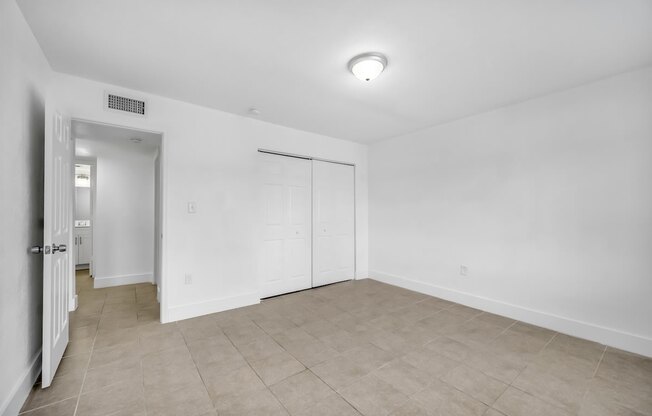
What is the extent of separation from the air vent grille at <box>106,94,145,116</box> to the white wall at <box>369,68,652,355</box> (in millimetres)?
3663

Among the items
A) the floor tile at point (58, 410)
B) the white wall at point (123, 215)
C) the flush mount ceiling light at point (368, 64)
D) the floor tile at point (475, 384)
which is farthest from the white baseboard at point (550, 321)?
the white wall at point (123, 215)

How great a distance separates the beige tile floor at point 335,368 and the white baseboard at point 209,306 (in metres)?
0.11

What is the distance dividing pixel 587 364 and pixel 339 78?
3.25 meters

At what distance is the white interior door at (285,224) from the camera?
3963 mm

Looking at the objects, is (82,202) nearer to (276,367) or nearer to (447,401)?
(276,367)

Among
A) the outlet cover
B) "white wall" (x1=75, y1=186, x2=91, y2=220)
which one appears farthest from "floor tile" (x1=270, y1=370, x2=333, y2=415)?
"white wall" (x1=75, y1=186, x2=91, y2=220)

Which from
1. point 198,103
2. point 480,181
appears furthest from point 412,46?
point 198,103

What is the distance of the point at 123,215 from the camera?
4.62 metres

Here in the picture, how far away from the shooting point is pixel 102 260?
14.5 feet

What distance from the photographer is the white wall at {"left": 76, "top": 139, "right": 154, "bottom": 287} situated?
441 cm

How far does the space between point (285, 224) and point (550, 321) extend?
3409 millimetres

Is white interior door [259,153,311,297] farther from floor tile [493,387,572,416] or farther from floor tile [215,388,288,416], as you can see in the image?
floor tile [493,387,572,416]

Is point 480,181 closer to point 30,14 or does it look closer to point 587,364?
point 587,364

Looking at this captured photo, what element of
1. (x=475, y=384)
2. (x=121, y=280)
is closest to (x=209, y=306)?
(x=121, y=280)
